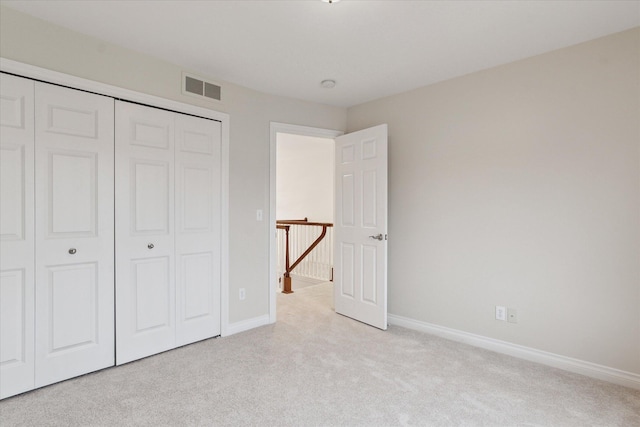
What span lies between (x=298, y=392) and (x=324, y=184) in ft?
14.6

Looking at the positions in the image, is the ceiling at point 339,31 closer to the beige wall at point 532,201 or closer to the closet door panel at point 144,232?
the beige wall at point 532,201

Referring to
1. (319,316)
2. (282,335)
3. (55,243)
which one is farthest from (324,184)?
(55,243)

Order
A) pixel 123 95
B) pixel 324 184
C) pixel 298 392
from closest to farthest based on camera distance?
pixel 298 392
pixel 123 95
pixel 324 184

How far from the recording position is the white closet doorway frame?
2078mm

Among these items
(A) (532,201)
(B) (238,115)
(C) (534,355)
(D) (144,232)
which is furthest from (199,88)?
(C) (534,355)

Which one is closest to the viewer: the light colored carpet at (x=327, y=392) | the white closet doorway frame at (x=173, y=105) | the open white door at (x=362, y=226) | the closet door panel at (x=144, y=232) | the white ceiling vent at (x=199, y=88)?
the light colored carpet at (x=327, y=392)

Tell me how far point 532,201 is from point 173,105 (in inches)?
116

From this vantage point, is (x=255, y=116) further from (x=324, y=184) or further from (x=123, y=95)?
(x=324, y=184)

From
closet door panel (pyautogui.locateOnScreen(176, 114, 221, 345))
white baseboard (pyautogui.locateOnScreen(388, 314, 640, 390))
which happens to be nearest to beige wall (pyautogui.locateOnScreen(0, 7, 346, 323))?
closet door panel (pyautogui.locateOnScreen(176, 114, 221, 345))

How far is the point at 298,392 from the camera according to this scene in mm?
2135

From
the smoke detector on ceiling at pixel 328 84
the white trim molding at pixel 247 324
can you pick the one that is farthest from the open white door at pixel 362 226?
the white trim molding at pixel 247 324

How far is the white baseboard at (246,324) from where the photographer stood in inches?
123

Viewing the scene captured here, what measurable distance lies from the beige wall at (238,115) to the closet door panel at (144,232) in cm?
26

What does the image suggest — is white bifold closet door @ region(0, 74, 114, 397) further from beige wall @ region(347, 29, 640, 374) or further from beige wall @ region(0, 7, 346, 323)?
beige wall @ region(347, 29, 640, 374)
